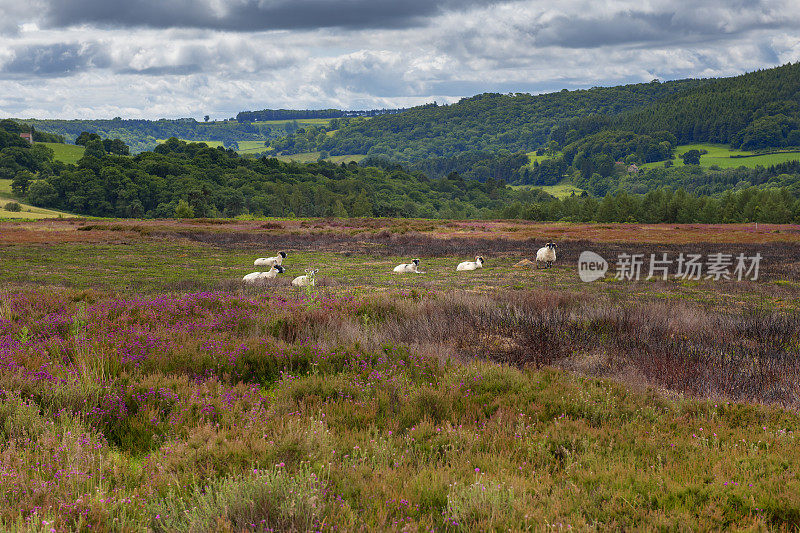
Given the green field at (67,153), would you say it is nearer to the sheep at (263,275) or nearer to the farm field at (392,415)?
the sheep at (263,275)

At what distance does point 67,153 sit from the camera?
173875 mm

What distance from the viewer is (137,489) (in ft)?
13.8

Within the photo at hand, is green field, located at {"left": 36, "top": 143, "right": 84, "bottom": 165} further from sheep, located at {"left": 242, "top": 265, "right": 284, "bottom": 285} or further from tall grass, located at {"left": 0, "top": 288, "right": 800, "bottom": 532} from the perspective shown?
tall grass, located at {"left": 0, "top": 288, "right": 800, "bottom": 532}

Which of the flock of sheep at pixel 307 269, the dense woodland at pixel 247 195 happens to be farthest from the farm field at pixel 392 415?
the dense woodland at pixel 247 195

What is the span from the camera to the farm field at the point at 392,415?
4.02 metres

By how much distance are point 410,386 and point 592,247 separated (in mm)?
35954

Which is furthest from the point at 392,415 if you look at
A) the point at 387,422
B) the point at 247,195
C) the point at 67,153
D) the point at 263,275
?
the point at 67,153

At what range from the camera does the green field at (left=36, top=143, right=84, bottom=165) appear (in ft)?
540

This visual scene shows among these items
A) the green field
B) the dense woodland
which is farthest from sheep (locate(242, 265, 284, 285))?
the green field

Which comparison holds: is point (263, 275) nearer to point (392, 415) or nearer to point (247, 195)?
point (392, 415)

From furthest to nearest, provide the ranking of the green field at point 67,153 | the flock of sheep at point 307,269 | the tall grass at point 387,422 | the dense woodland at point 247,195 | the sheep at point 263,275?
1. the green field at point 67,153
2. the dense woodland at point 247,195
3. the sheep at point 263,275
4. the flock of sheep at point 307,269
5. the tall grass at point 387,422

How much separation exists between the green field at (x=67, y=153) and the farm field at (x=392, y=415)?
7404 inches

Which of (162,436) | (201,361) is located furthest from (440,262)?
(162,436)

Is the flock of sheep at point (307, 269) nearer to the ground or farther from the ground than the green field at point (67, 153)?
nearer to the ground
